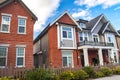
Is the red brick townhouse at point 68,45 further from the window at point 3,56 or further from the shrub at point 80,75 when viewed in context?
the window at point 3,56

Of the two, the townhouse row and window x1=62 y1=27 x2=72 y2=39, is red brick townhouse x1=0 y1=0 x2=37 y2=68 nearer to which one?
the townhouse row

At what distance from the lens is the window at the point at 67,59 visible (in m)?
22.5

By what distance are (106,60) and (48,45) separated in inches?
533

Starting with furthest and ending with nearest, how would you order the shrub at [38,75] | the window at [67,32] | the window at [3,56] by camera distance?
the window at [67,32] < the window at [3,56] < the shrub at [38,75]

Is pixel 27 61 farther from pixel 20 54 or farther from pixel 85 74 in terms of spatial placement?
pixel 85 74

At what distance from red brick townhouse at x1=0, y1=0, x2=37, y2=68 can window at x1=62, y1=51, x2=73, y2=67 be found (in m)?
6.21

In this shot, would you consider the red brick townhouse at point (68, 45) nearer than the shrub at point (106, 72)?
No

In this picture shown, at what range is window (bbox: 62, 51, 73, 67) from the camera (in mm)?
22530

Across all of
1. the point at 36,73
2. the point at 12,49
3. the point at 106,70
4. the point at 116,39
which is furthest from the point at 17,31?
the point at 116,39

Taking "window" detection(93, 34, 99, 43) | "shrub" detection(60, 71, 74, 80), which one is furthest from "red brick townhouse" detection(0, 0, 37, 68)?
"window" detection(93, 34, 99, 43)

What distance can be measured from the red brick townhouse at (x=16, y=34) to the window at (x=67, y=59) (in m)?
6.21

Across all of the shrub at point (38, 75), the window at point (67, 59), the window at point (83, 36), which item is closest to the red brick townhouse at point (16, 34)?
the shrub at point (38, 75)

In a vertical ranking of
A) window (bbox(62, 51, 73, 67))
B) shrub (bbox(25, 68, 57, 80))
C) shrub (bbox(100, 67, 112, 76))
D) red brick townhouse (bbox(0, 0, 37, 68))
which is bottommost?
shrub (bbox(100, 67, 112, 76))

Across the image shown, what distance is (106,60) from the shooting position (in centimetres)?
2850
